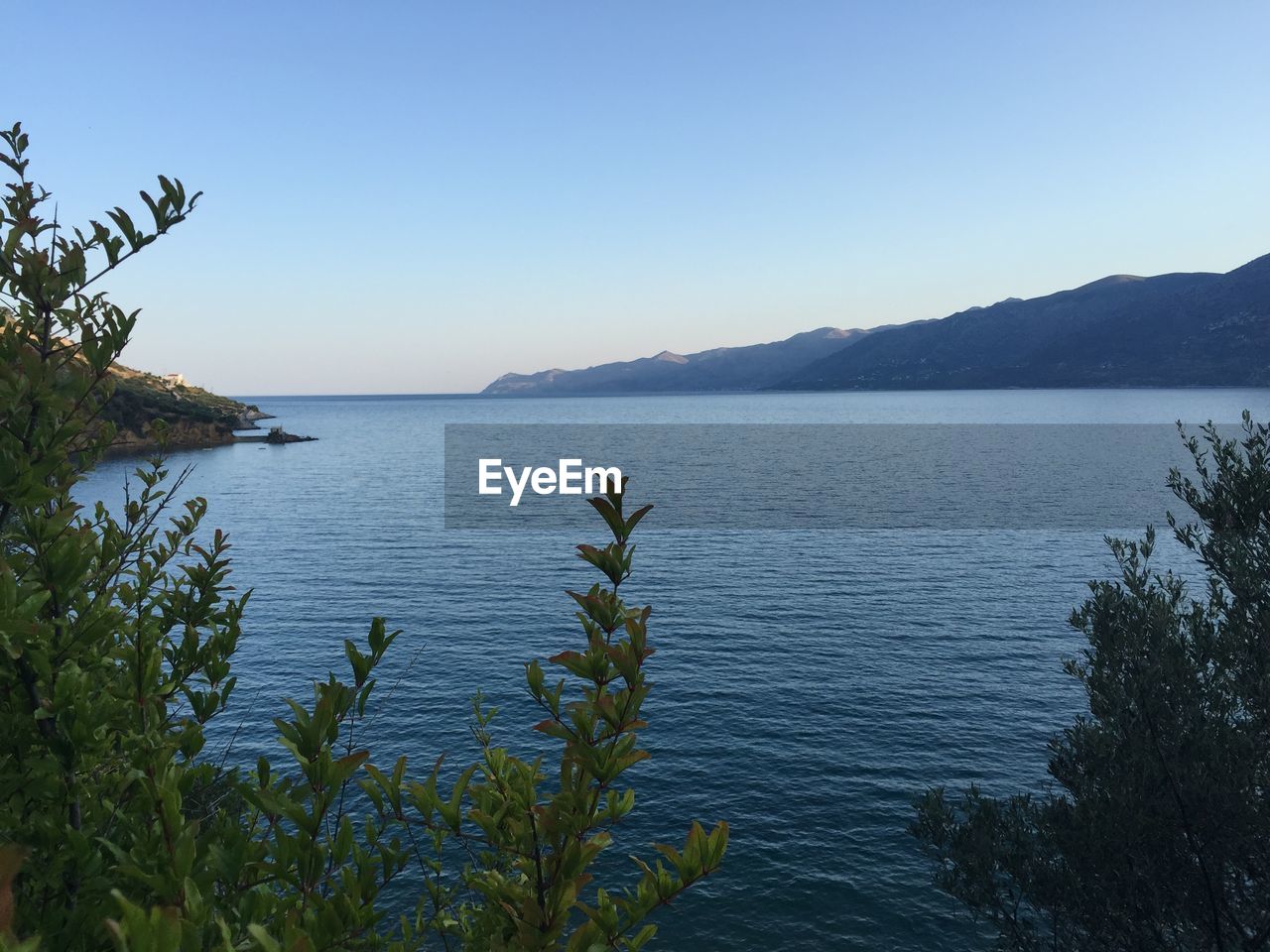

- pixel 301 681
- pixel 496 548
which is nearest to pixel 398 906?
pixel 301 681

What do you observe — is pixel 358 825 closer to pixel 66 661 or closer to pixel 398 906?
pixel 398 906

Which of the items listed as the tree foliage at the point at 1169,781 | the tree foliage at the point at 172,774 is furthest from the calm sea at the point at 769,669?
the tree foliage at the point at 1169,781

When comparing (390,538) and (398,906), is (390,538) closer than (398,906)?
No

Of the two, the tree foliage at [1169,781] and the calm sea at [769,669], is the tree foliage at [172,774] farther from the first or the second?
the tree foliage at [1169,781]

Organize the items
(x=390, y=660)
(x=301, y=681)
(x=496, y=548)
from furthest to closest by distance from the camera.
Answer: (x=496, y=548), (x=390, y=660), (x=301, y=681)

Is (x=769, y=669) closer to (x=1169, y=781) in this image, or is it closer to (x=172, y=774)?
(x=1169, y=781)

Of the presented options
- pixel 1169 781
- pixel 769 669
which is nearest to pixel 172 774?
pixel 1169 781

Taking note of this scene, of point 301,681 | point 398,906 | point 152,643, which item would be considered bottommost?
point 398,906
